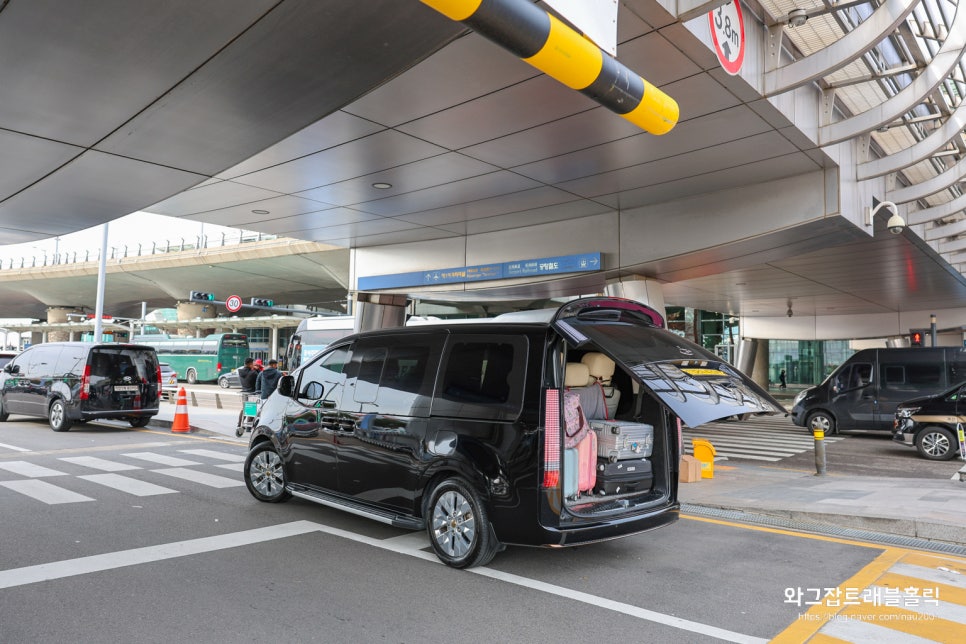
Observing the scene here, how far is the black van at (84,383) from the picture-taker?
14.2 meters

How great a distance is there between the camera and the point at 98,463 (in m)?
10.0

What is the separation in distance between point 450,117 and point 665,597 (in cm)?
629

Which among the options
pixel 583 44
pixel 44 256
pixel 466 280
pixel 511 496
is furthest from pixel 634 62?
pixel 44 256

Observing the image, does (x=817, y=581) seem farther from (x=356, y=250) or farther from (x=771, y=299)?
(x=771, y=299)

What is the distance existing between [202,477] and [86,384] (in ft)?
23.3

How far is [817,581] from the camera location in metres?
5.02

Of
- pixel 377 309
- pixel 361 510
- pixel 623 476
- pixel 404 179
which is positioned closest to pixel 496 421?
pixel 623 476

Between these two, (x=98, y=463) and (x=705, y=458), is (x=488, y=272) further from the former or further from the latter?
(x=98, y=463)

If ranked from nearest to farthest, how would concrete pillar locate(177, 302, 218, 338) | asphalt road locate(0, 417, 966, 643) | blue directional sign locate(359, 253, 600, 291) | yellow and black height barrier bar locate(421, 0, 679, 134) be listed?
yellow and black height barrier bar locate(421, 0, 679, 134)
asphalt road locate(0, 417, 966, 643)
blue directional sign locate(359, 253, 600, 291)
concrete pillar locate(177, 302, 218, 338)

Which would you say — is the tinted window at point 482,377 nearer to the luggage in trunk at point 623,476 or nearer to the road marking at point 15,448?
the luggage in trunk at point 623,476

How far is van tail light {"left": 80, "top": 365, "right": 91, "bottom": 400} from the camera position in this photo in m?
14.1

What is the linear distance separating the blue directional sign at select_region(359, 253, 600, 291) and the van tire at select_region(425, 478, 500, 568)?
919 centimetres

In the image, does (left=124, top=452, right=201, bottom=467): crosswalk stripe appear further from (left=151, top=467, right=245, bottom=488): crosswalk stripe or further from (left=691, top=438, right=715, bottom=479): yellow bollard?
(left=691, top=438, right=715, bottom=479): yellow bollard

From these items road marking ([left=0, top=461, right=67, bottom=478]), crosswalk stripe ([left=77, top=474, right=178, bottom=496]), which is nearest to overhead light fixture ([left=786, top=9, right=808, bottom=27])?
crosswalk stripe ([left=77, top=474, right=178, bottom=496])
